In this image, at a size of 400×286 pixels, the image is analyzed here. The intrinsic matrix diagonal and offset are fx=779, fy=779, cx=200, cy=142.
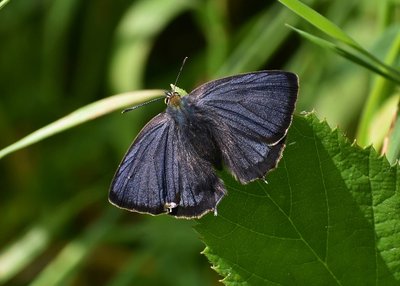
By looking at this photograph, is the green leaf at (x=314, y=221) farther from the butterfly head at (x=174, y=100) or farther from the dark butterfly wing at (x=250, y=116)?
the butterfly head at (x=174, y=100)

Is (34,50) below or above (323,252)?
above

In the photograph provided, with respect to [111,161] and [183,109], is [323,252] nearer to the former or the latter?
[183,109]

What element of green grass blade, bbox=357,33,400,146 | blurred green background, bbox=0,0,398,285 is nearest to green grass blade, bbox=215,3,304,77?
blurred green background, bbox=0,0,398,285

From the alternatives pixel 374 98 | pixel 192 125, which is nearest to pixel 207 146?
pixel 192 125

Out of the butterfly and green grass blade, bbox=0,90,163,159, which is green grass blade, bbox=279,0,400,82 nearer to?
the butterfly

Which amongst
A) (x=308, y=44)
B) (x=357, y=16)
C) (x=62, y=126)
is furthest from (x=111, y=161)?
(x=62, y=126)

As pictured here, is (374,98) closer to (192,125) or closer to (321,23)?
(321,23)
